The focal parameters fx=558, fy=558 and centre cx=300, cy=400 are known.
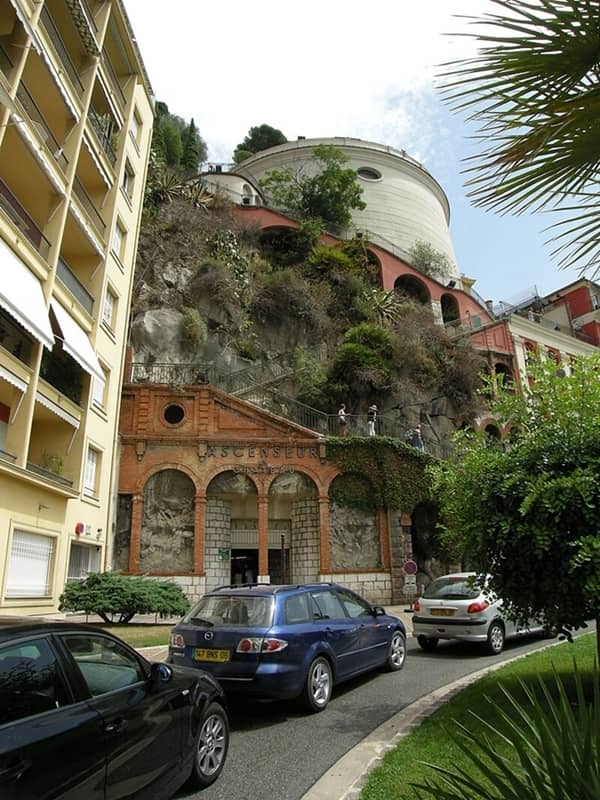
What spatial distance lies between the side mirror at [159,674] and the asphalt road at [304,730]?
105 cm

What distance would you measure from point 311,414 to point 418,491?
19.1 feet

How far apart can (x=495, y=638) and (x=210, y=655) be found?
22.0 ft

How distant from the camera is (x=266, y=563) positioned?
22000mm

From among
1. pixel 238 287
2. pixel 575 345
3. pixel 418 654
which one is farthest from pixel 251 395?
pixel 575 345

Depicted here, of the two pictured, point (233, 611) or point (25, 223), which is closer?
point (233, 611)

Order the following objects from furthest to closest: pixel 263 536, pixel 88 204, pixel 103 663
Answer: pixel 263 536
pixel 88 204
pixel 103 663

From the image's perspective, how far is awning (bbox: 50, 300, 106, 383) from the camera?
15617mm

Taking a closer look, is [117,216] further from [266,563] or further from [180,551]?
[266,563]

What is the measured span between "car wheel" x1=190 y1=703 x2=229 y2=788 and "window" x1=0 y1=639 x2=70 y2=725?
1759mm

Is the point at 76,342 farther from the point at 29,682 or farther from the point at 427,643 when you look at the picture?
the point at 29,682

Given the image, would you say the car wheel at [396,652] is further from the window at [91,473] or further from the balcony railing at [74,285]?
the balcony railing at [74,285]

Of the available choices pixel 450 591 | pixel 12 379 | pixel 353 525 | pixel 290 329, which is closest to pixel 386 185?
pixel 290 329

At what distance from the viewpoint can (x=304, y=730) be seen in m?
6.26

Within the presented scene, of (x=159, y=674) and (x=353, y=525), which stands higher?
(x=353, y=525)
